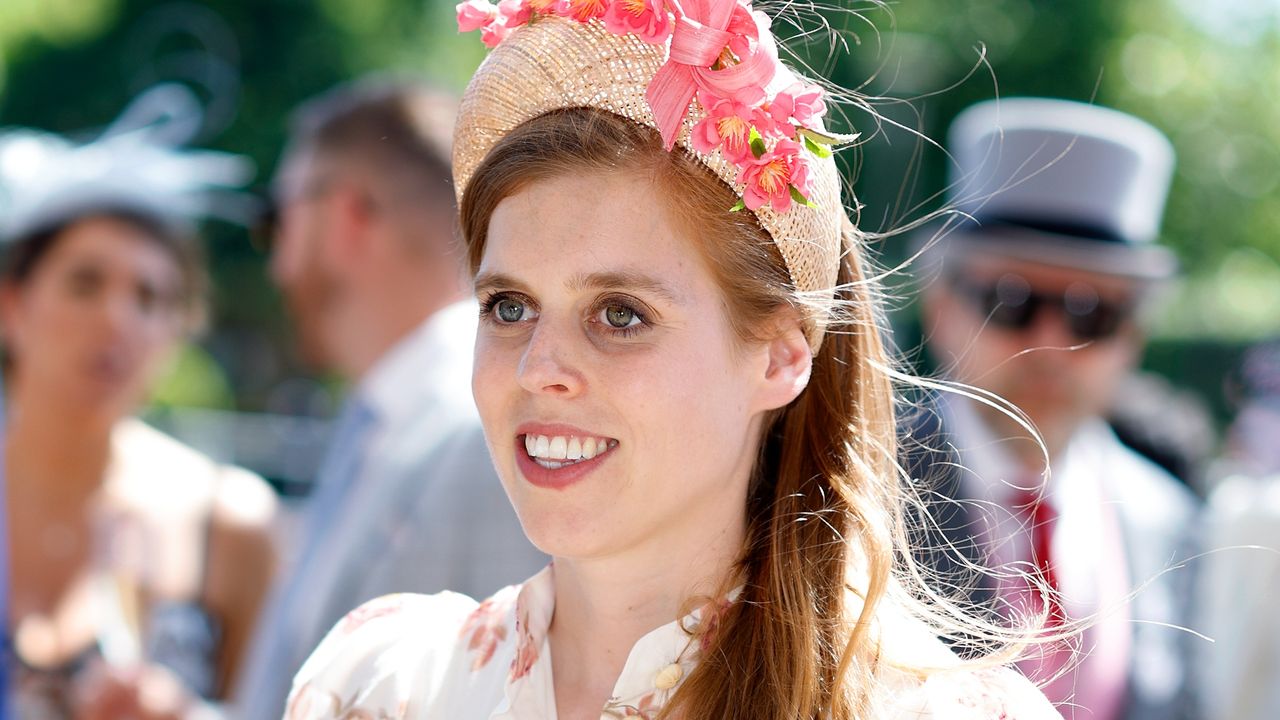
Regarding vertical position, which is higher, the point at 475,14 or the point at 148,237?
the point at 475,14

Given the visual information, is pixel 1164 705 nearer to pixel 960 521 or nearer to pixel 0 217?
pixel 960 521

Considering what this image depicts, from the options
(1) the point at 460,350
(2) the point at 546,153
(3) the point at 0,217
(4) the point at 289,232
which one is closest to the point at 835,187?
(2) the point at 546,153

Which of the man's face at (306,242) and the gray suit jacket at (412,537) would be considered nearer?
the gray suit jacket at (412,537)

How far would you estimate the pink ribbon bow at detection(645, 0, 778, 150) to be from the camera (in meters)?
1.72

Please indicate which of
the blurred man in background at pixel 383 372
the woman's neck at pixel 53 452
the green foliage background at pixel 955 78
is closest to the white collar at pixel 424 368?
the blurred man in background at pixel 383 372

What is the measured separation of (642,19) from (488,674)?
952 millimetres

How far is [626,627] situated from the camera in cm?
186

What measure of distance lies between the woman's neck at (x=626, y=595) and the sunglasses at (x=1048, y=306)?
6.41ft

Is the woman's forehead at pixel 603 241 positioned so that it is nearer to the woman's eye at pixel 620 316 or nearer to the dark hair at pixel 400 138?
the woman's eye at pixel 620 316

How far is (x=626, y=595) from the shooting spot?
1.85 meters

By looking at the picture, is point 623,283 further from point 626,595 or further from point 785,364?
point 626,595

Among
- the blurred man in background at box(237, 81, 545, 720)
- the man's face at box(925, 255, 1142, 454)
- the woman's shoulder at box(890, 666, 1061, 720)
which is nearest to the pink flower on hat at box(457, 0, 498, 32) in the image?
the woman's shoulder at box(890, 666, 1061, 720)

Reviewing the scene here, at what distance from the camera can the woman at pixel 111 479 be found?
12.0 ft

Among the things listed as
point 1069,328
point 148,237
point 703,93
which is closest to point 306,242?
point 148,237
